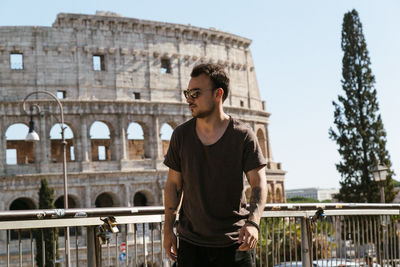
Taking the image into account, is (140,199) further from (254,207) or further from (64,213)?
(254,207)

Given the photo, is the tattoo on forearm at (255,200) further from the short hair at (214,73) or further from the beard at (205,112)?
the short hair at (214,73)

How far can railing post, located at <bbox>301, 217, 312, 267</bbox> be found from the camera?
5.95 meters

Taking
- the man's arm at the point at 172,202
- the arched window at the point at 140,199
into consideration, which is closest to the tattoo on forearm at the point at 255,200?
the man's arm at the point at 172,202

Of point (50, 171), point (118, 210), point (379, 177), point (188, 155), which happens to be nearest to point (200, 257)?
point (188, 155)

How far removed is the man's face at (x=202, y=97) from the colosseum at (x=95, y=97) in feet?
103

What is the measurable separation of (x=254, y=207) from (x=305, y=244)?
2.46 meters

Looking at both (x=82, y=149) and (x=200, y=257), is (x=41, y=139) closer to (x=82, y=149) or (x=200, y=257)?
(x=82, y=149)

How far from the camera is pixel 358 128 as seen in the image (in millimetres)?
39594

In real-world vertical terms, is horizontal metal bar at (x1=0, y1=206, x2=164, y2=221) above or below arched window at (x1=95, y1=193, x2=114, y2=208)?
above

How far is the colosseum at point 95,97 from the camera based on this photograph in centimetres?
3597

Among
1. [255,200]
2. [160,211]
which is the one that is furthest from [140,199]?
[255,200]

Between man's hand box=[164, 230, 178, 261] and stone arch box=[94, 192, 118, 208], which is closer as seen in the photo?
man's hand box=[164, 230, 178, 261]

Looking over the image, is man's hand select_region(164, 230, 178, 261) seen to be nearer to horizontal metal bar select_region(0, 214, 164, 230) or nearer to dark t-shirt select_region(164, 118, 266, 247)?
dark t-shirt select_region(164, 118, 266, 247)

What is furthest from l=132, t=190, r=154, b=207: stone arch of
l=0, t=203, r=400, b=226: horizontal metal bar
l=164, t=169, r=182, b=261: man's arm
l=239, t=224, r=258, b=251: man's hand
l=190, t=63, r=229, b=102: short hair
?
l=239, t=224, r=258, b=251: man's hand
